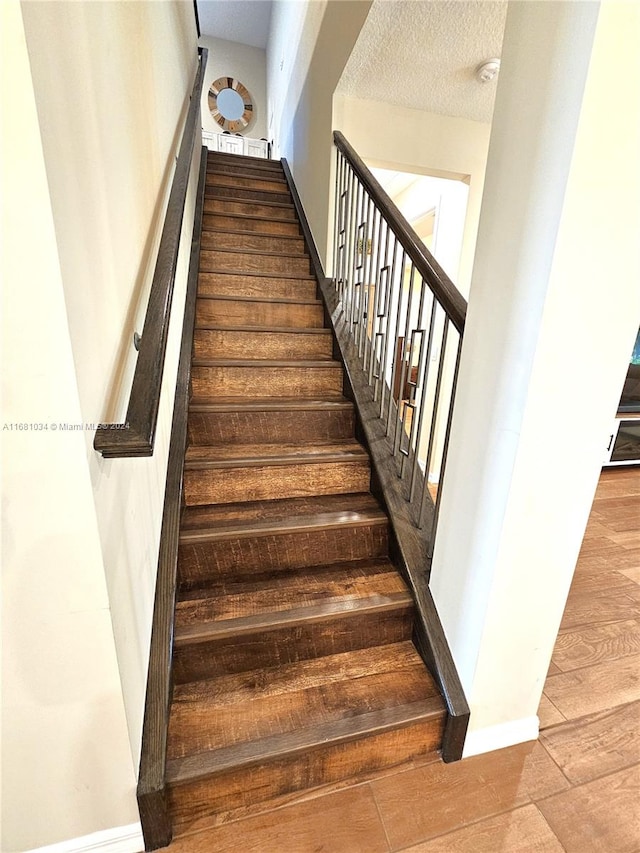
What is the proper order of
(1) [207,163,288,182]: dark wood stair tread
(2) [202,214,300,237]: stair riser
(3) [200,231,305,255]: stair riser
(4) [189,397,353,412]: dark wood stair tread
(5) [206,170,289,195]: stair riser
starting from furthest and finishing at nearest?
(1) [207,163,288,182]: dark wood stair tread → (5) [206,170,289,195]: stair riser → (2) [202,214,300,237]: stair riser → (3) [200,231,305,255]: stair riser → (4) [189,397,353,412]: dark wood stair tread

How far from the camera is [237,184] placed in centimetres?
357

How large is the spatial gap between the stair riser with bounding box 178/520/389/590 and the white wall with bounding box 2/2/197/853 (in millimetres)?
287

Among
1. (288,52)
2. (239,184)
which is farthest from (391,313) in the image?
(288,52)

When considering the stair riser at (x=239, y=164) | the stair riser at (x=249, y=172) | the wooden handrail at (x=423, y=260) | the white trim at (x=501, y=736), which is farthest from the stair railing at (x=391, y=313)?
the stair riser at (x=239, y=164)

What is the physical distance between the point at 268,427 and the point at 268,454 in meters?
0.20

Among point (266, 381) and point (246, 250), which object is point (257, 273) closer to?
point (246, 250)

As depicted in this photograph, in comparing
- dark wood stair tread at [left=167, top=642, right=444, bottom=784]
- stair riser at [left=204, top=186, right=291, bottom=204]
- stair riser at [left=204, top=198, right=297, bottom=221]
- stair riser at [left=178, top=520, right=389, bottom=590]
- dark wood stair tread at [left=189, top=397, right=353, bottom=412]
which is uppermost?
stair riser at [left=204, top=186, right=291, bottom=204]

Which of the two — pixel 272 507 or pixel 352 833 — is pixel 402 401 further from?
pixel 352 833

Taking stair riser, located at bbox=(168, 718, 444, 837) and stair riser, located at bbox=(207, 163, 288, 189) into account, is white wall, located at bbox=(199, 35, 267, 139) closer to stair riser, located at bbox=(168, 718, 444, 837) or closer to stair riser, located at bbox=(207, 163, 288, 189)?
stair riser, located at bbox=(207, 163, 288, 189)

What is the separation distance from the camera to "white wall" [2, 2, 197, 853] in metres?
0.56

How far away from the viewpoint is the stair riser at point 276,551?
1396 millimetres

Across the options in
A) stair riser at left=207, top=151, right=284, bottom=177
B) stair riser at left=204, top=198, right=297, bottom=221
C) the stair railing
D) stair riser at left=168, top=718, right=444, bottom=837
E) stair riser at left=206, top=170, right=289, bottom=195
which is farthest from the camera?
stair riser at left=207, top=151, right=284, bottom=177

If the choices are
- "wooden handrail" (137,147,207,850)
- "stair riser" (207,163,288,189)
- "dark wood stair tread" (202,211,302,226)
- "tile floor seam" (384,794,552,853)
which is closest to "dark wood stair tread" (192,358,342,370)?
"wooden handrail" (137,147,207,850)

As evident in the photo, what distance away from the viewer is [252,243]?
292cm
